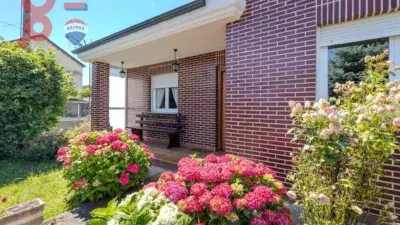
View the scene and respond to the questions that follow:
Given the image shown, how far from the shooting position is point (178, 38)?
5.63 m

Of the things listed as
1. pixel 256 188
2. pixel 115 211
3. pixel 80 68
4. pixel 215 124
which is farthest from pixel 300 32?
pixel 80 68

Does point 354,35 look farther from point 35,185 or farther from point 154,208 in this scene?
point 35,185

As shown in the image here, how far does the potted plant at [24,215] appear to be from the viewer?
2763mm

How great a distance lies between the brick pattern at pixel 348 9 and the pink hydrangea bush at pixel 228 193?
2304mm

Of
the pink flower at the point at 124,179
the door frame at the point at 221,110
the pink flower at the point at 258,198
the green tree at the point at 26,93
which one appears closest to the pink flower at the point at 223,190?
the pink flower at the point at 258,198

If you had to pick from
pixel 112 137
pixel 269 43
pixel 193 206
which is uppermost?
pixel 269 43

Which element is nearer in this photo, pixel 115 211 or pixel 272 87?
pixel 115 211

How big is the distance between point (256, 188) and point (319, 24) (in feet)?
8.47

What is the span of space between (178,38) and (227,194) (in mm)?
4280

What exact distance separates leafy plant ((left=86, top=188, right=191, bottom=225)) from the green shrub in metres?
5.32

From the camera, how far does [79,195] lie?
4008 mm

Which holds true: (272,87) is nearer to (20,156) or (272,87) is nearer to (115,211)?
(115,211)

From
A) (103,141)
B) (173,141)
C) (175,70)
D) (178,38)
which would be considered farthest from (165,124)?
(103,141)

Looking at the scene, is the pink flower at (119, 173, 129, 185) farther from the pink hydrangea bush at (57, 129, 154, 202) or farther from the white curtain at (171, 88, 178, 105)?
the white curtain at (171, 88, 178, 105)
